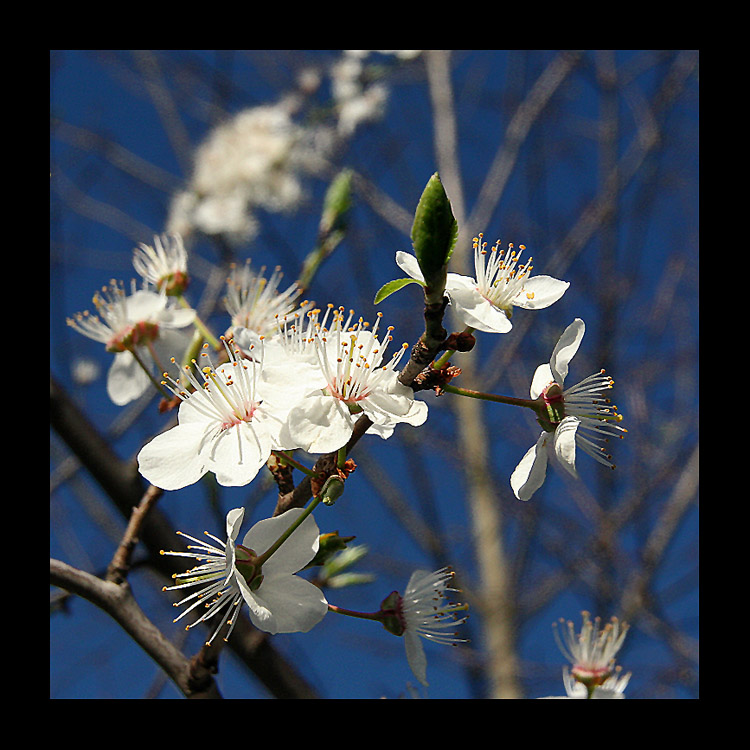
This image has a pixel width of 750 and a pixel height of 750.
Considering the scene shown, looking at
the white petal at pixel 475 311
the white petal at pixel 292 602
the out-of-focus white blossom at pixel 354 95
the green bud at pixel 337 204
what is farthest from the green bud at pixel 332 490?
the out-of-focus white blossom at pixel 354 95

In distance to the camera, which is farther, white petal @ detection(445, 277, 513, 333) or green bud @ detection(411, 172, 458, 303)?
white petal @ detection(445, 277, 513, 333)

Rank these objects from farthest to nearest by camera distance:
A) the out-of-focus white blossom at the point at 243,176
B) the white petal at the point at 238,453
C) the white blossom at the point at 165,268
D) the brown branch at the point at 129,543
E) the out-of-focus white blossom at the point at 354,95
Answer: the out-of-focus white blossom at the point at 354,95
the out-of-focus white blossom at the point at 243,176
the white blossom at the point at 165,268
the brown branch at the point at 129,543
the white petal at the point at 238,453

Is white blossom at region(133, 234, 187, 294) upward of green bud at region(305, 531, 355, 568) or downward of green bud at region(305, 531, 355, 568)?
upward

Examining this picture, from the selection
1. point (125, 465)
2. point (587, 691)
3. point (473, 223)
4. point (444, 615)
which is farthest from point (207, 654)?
point (473, 223)

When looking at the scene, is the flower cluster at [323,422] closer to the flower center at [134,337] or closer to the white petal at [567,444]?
the white petal at [567,444]

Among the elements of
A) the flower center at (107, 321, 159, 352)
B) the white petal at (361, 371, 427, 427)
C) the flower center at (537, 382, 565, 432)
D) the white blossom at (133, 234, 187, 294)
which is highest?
the white blossom at (133, 234, 187, 294)

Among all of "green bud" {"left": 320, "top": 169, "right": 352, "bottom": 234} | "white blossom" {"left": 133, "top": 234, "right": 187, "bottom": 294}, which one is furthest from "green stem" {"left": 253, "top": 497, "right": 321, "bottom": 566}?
"green bud" {"left": 320, "top": 169, "right": 352, "bottom": 234}

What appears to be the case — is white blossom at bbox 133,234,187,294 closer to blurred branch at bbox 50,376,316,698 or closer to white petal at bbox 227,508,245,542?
blurred branch at bbox 50,376,316,698
